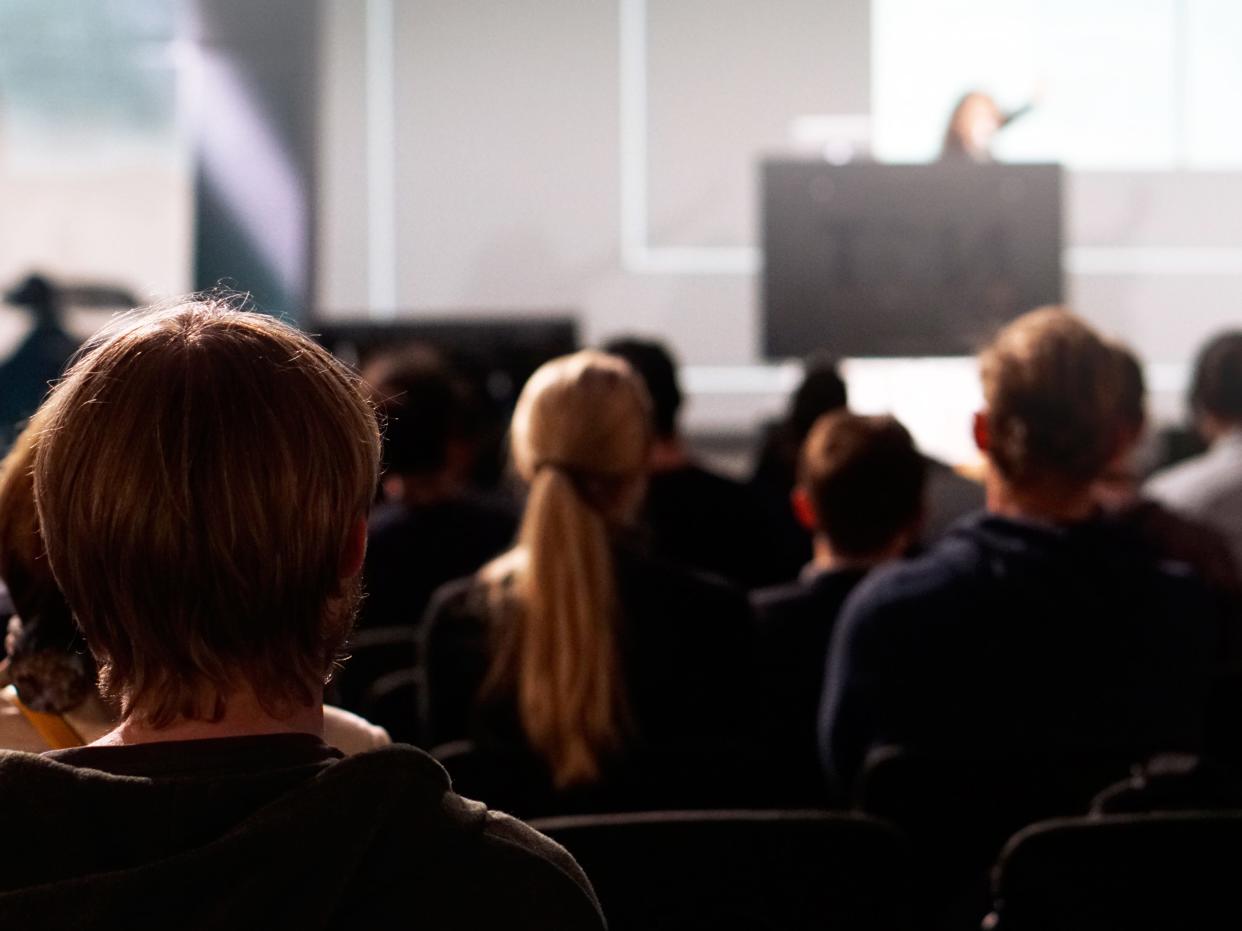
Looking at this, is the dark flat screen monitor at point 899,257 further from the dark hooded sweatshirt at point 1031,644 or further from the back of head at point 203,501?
the back of head at point 203,501

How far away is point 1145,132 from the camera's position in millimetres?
6660

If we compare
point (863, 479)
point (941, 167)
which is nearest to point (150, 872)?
point (863, 479)

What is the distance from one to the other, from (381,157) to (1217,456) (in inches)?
167

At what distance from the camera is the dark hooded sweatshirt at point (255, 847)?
817 millimetres

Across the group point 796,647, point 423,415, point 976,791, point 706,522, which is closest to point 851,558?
point 796,647

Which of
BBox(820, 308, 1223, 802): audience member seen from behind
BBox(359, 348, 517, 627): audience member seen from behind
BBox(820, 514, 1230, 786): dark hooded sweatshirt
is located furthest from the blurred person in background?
BBox(820, 514, 1230, 786): dark hooded sweatshirt

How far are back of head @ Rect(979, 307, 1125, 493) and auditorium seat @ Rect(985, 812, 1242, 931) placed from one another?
738mm

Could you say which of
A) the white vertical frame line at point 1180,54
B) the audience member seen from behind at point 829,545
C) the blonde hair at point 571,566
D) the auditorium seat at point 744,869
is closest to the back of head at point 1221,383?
the audience member seen from behind at point 829,545

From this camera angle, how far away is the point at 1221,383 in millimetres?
3861

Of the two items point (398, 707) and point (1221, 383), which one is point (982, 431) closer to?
point (398, 707)

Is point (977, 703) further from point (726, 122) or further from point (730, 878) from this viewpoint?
point (726, 122)

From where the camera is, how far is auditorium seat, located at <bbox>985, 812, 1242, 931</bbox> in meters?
1.46

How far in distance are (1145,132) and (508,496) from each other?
3.87 metres

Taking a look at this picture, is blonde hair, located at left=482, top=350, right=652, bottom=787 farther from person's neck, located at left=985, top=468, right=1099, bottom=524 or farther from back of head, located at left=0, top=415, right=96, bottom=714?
back of head, located at left=0, top=415, right=96, bottom=714
